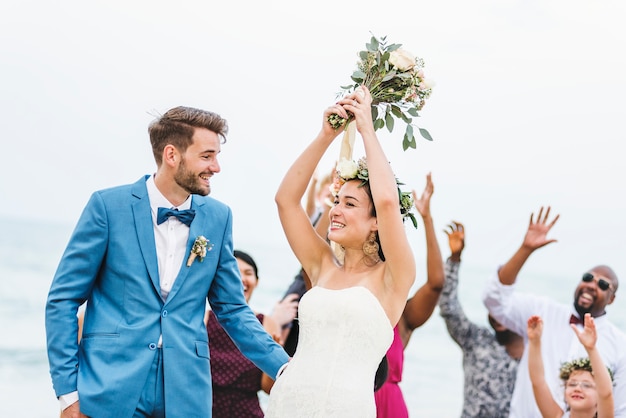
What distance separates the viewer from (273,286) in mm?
25469

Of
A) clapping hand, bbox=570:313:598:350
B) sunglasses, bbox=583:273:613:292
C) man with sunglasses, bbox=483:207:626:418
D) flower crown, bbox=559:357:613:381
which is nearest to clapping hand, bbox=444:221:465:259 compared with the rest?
man with sunglasses, bbox=483:207:626:418

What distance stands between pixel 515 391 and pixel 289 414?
11.6 feet

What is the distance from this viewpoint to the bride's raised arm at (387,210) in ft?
12.8

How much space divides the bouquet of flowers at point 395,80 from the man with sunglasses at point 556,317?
285cm

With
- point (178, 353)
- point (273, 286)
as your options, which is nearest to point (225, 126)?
point (178, 353)

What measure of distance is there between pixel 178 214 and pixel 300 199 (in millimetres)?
523

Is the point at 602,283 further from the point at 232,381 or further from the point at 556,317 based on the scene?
the point at 232,381

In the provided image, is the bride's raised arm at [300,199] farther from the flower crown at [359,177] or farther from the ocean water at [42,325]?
the ocean water at [42,325]

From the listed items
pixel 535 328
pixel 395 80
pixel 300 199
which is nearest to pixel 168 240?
pixel 300 199

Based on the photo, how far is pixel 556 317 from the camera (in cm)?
720

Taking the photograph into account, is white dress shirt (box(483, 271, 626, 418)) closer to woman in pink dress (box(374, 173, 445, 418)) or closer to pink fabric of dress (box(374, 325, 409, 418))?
woman in pink dress (box(374, 173, 445, 418))

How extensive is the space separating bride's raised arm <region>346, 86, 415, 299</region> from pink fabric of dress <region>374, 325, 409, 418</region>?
175 centimetres

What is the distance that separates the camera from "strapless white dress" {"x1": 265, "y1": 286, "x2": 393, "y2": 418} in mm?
3867

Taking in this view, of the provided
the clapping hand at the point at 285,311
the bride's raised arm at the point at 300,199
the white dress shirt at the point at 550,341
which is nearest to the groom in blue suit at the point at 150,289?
the bride's raised arm at the point at 300,199
